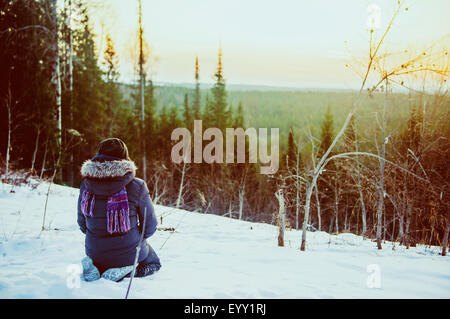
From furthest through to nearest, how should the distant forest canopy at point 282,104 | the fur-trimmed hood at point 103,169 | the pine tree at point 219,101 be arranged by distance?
the pine tree at point 219,101 → the distant forest canopy at point 282,104 → the fur-trimmed hood at point 103,169

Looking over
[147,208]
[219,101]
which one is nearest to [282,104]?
[219,101]

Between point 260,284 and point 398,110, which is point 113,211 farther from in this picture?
point 398,110

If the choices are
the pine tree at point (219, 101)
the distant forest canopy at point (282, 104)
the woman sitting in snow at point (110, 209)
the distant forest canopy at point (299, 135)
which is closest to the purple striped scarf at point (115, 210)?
the woman sitting in snow at point (110, 209)

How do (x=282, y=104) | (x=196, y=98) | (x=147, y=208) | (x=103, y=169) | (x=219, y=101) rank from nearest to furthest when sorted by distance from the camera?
1. (x=103, y=169)
2. (x=147, y=208)
3. (x=219, y=101)
4. (x=196, y=98)
5. (x=282, y=104)

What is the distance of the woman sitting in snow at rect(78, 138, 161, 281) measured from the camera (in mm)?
2824

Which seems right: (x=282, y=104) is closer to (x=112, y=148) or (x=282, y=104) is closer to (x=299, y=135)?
(x=299, y=135)

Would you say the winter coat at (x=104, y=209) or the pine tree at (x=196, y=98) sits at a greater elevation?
the pine tree at (x=196, y=98)

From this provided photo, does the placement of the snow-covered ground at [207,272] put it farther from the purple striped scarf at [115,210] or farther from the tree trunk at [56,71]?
the tree trunk at [56,71]

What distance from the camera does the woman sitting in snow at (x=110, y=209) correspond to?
9.27 feet

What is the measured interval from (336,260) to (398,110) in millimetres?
6552

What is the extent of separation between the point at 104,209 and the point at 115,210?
114 mm

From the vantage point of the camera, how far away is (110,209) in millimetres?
2852

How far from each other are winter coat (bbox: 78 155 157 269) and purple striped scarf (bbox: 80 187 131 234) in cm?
4
